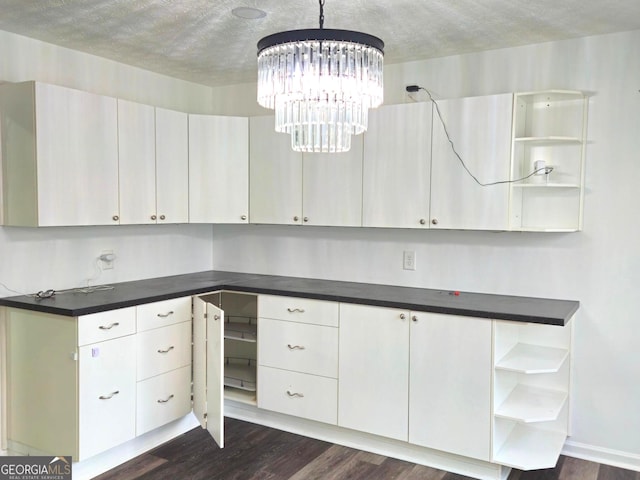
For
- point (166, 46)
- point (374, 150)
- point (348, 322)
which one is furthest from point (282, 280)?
point (166, 46)

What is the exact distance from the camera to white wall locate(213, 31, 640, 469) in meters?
3.01

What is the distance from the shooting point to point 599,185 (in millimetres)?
3072

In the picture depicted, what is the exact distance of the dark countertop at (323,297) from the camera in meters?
2.83

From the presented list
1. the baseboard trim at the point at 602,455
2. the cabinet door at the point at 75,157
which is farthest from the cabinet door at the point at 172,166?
the baseboard trim at the point at 602,455

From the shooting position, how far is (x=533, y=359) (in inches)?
119

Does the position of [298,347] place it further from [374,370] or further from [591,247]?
[591,247]

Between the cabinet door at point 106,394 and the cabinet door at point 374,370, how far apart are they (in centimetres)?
122

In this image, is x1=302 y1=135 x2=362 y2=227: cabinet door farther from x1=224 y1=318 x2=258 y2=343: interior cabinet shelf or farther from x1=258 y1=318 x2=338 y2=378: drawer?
x1=224 y1=318 x2=258 y2=343: interior cabinet shelf

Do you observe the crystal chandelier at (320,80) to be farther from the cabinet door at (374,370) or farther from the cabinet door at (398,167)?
the cabinet door at (374,370)

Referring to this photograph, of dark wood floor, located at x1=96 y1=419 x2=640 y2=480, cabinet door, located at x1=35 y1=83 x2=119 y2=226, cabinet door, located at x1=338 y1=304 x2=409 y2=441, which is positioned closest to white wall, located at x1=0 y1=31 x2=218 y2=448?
cabinet door, located at x1=35 y1=83 x2=119 y2=226

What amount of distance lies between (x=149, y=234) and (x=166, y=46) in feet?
4.39

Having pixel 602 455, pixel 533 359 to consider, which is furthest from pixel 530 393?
pixel 602 455

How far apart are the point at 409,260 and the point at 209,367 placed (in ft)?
4.73

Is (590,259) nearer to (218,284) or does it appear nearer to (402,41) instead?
(402,41)
